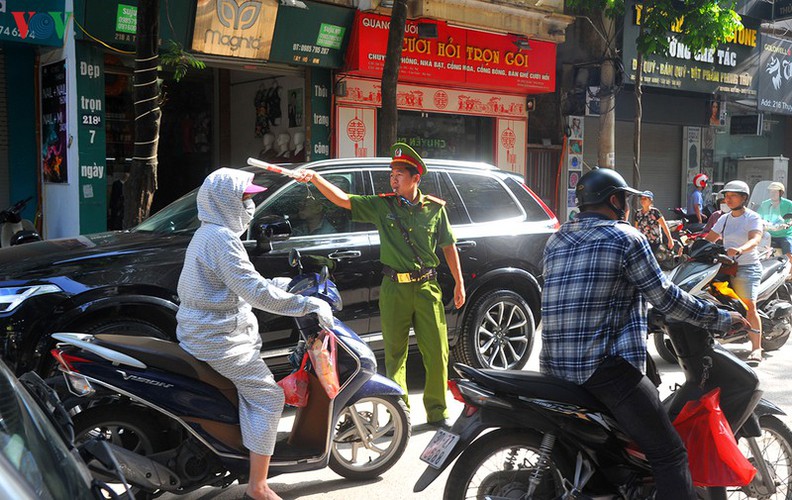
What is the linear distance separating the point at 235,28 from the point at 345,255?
21.3ft

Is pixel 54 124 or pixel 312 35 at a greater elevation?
pixel 312 35

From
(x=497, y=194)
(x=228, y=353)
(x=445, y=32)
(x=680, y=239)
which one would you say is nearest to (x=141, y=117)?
(x=497, y=194)

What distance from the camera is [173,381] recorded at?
11.4ft

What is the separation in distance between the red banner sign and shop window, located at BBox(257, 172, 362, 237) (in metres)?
6.66

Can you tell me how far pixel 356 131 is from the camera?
43.4 feet

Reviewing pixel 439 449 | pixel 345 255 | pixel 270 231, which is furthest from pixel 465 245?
pixel 439 449

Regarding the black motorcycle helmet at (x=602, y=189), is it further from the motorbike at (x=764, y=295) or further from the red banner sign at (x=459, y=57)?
the red banner sign at (x=459, y=57)

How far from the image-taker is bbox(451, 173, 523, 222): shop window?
23.1 feet

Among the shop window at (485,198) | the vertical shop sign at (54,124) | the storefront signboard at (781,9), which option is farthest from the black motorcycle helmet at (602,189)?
the storefront signboard at (781,9)

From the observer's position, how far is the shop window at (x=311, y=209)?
5.89 metres

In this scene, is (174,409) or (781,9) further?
(781,9)

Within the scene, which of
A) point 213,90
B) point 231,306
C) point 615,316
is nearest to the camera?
point 615,316

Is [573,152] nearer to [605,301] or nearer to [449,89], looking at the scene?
[449,89]

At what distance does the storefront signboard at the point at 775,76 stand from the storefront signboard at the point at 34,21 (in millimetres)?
17293
